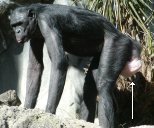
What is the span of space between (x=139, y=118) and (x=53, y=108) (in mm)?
2761

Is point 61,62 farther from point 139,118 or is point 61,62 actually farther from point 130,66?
point 139,118

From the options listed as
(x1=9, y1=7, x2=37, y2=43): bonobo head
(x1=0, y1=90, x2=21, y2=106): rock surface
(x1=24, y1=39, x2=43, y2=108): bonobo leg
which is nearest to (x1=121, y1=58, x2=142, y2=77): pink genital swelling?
(x1=24, y1=39, x2=43, y2=108): bonobo leg

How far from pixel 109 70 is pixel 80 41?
1.21ft

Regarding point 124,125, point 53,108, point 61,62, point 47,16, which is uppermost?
point 47,16

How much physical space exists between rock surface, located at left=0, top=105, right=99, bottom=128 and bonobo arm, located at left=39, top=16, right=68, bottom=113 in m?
0.86

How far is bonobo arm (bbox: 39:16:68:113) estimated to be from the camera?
4559mm

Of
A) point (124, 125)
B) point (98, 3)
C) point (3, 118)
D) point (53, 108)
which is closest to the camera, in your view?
point (3, 118)

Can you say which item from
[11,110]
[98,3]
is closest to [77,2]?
[98,3]

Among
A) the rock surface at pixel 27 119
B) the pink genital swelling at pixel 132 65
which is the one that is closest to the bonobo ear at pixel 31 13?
the pink genital swelling at pixel 132 65

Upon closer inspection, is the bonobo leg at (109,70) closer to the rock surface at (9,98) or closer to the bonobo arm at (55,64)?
the bonobo arm at (55,64)

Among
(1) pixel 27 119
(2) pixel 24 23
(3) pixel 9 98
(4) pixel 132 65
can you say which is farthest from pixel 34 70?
(1) pixel 27 119

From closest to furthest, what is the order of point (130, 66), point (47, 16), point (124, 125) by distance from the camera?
point (47, 16) → point (130, 66) → point (124, 125)

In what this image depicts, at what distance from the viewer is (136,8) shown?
659 centimetres

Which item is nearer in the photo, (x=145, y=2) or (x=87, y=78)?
(x=87, y=78)
